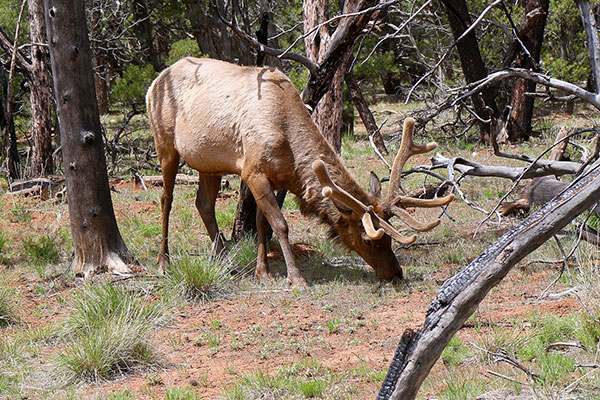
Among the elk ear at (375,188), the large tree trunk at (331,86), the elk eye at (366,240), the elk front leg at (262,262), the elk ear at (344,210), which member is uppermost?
the large tree trunk at (331,86)

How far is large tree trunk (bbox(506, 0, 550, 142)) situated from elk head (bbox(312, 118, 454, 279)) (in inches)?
293

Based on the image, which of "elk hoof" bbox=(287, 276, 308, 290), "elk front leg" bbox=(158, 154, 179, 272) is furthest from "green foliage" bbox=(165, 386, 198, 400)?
"elk front leg" bbox=(158, 154, 179, 272)

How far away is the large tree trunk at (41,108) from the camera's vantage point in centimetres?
1245

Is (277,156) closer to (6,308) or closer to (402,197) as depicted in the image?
(402,197)

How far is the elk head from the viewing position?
6691 millimetres

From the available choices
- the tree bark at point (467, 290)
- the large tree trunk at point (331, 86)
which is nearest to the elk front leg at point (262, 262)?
the large tree trunk at point (331, 86)

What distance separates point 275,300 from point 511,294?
2.20 meters

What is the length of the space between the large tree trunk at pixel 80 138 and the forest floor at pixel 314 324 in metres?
0.38

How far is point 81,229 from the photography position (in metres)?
7.49

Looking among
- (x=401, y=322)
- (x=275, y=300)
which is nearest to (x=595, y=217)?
(x=401, y=322)

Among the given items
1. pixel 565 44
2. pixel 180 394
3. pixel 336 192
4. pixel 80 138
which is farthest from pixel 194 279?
pixel 565 44

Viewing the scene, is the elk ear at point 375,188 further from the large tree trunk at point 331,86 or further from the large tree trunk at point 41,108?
the large tree trunk at point 41,108

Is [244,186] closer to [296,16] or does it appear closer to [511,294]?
[511,294]

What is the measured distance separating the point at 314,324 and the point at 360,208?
1.35 metres
